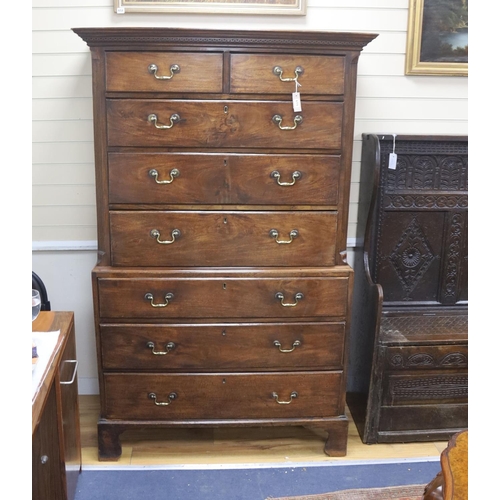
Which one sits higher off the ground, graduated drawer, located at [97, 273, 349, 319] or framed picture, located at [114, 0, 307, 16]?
framed picture, located at [114, 0, 307, 16]

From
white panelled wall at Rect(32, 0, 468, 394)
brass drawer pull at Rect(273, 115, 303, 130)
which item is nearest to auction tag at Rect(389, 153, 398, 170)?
white panelled wall at Rect(32, 0, 468, 394)

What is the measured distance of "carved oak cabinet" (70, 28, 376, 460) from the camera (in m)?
2.31

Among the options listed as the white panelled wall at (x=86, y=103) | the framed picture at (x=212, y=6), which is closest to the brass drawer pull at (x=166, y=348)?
the white panelled wall at (x=86, y=103)

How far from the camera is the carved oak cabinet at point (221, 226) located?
7.58 ft

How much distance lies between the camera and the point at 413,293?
9.90 ft

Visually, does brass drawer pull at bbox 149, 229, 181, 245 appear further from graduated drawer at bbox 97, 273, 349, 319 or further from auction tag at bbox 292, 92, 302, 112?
auction tag at bbox 292, 92, 302, 112

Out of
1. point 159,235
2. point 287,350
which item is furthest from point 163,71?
point 287,350

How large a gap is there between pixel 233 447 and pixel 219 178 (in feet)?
4.18

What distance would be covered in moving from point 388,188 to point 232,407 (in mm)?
1284

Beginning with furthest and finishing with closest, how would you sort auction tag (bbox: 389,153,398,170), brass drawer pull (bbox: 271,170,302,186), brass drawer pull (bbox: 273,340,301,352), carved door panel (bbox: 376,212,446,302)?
carved door panel (bbox: 376,212,446,302)
auction tag (bbox: 389,153,398,170)
brass drawer pull (bbox: 273,340,301,352)
brass drawer pull (bbox: 271,170,302,186)

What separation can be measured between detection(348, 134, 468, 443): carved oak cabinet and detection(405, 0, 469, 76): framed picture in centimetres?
35

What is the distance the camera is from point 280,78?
2328 mm

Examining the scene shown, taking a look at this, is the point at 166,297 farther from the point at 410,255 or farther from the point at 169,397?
the point at 410,255
